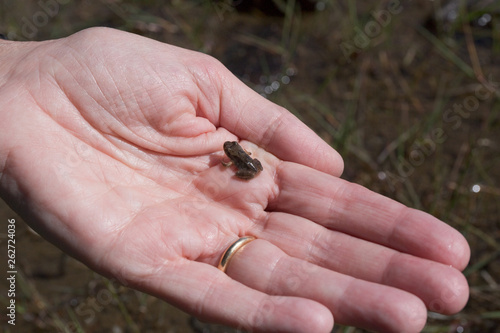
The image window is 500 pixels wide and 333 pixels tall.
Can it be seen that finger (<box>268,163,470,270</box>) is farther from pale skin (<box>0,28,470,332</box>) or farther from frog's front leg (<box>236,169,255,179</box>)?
frog's front leg (<box>236,169,255,179</box>)

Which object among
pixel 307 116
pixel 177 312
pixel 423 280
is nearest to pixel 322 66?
pixel 307 116

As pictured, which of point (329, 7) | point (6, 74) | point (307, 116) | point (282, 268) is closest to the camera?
point (282, 268)

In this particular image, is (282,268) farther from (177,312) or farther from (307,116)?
(307,116)

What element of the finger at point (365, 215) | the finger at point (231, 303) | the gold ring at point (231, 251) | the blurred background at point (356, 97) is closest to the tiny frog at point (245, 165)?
the finger at point (365, 215)

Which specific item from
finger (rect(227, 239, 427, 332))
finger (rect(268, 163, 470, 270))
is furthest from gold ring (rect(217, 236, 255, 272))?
finger (rect(268, 163, 470, 270))

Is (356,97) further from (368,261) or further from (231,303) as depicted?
(231,303)

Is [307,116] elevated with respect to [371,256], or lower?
lower

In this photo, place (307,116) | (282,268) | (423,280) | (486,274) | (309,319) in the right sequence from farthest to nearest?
(307,116)
(486,274)
(282,268)
(423,280)
(309,319)
